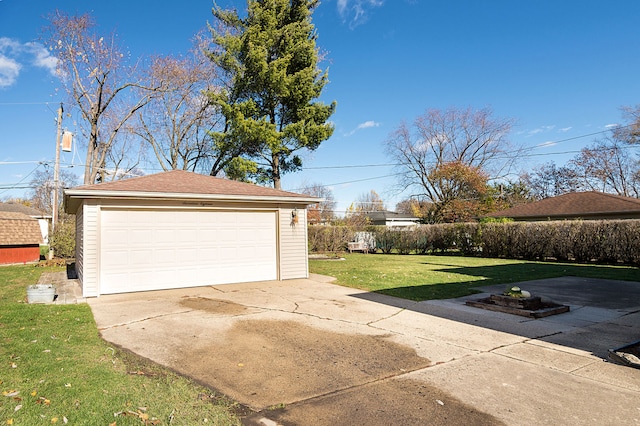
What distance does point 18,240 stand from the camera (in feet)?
53.4

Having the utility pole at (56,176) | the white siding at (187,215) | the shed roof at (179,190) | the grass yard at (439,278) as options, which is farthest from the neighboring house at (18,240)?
the grass yard at (439,278)

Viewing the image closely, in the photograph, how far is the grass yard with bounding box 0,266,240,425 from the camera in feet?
9.27

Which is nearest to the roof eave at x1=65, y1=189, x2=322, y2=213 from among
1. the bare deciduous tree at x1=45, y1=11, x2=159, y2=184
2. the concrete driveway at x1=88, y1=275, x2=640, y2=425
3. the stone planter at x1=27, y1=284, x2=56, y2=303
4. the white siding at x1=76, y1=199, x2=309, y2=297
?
the white siding at x1=76, y1=199, x2=309, y2=297

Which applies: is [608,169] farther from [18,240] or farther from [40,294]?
[18,240]

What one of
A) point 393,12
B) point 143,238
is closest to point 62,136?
point 143,238

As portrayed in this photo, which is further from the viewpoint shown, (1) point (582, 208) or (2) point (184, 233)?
(1) point (582, 208)

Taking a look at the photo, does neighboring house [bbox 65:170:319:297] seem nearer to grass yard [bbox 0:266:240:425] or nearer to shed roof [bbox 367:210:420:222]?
grass yard [bbox 0:266:240:425]

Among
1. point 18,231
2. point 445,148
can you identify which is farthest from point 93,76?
point 445,148

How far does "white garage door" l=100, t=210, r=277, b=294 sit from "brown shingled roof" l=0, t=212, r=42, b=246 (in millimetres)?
11207

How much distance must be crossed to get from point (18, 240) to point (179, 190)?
12062 mm

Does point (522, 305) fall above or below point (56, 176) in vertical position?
below

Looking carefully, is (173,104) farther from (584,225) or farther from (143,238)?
(584,225)

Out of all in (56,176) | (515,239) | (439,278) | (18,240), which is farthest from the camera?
(56,176)

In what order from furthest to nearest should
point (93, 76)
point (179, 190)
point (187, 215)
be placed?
point (93, 76) < point (187, 215) < point (179, 190)
